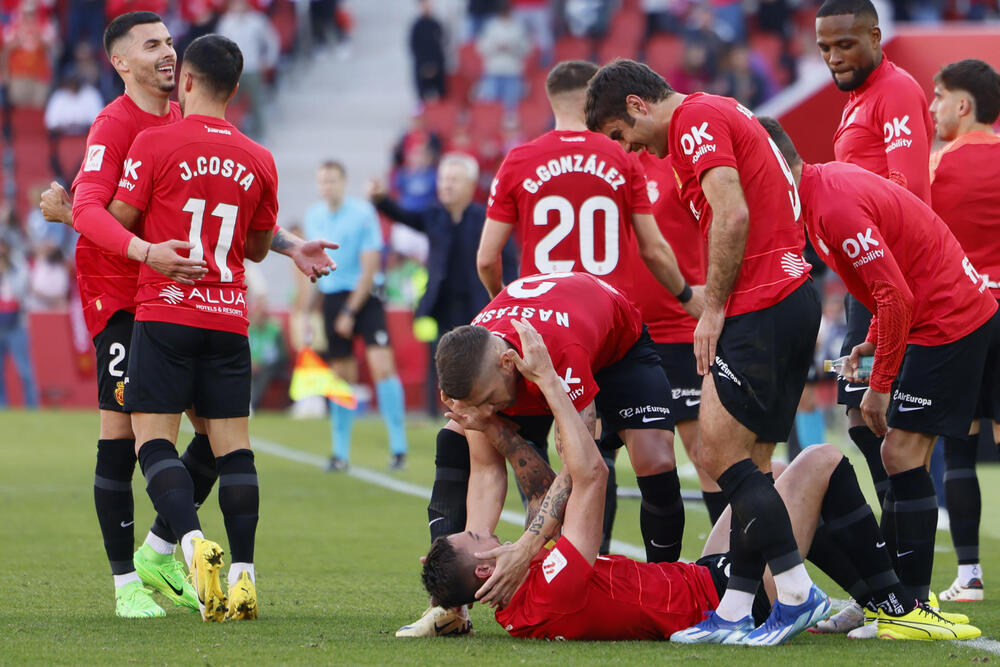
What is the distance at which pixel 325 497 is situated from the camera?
32.6ft

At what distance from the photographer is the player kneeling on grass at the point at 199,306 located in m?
5.55

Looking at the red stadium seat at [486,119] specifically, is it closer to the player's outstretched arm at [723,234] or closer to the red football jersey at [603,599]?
the player's outstretched arm at [723,234]

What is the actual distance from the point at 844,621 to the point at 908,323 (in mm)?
1121

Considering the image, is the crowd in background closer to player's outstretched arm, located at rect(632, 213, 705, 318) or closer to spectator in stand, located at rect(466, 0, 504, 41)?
spectator in stand, located at rect(466, 0, 504, 41)

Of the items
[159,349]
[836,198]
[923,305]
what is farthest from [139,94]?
[923,305]

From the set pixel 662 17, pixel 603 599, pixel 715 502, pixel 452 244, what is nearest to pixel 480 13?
pixel 662 17

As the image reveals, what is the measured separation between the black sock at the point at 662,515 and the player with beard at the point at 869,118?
0.91 meters

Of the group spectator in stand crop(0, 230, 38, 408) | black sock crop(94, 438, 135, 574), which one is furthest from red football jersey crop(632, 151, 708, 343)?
spectator in stand crop(0, 230, 38, 408)

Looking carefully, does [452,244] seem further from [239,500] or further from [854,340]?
[239,500]

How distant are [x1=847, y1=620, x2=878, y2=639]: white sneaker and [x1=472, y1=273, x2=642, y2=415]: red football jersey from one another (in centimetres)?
127

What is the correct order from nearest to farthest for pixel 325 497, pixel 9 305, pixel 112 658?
pixel 112 658, pixel 325 497, pixel 9 305

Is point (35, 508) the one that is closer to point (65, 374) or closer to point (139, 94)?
point (139, 94)

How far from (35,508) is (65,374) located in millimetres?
9366

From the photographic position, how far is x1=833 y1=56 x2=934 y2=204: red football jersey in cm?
609
